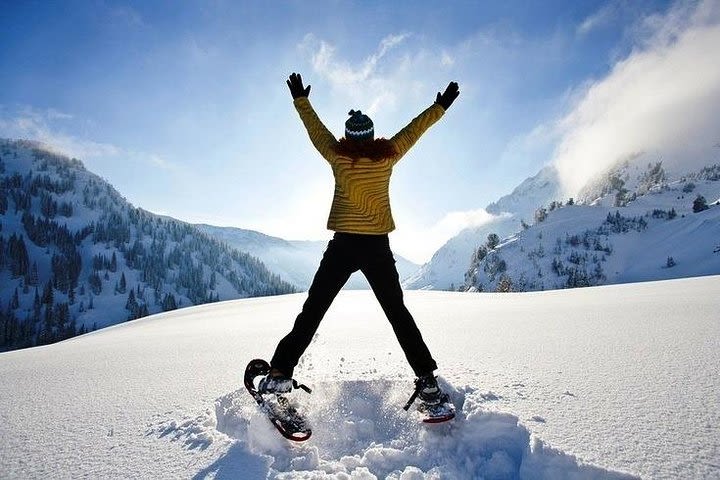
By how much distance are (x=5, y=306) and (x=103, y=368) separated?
169 metres

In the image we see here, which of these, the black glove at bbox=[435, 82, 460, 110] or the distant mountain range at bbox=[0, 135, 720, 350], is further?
the distant mountain range at bbox=[0, 135, 720, 350]

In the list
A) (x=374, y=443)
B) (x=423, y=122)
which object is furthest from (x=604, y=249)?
(x=374, y=443)

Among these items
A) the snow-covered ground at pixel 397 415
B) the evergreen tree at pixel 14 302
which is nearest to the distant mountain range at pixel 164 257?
the evergreen tree at pixel 14 302

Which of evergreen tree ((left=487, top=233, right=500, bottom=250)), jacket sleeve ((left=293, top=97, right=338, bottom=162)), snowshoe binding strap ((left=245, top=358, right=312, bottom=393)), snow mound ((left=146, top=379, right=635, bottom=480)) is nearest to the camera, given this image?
snow mound ((left=146, top=379, right=635, bottom=480))

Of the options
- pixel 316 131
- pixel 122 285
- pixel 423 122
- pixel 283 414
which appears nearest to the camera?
pixel 283 414

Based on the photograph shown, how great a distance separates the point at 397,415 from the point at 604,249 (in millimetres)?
182518

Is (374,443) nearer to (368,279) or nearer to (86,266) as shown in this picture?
(368,279)

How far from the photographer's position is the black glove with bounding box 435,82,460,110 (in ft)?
11.4

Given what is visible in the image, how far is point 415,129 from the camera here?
10.8 feet

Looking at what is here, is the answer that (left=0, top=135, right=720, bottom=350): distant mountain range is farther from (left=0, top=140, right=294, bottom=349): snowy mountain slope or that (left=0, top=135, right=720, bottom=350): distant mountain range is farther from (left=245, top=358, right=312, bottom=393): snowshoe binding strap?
(left=245, top=358, right=312, bottom=393): snowshoe binding strap

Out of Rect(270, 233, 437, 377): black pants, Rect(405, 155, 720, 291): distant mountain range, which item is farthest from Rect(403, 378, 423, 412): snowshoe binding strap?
Rect(405, 155, 720, 291): distant mountain range

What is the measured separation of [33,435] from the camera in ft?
7.77

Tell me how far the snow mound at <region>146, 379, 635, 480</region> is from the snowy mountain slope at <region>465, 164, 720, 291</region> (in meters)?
134

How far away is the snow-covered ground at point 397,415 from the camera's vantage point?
1.90 m
